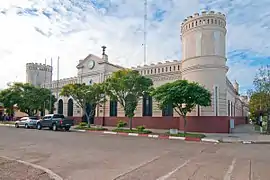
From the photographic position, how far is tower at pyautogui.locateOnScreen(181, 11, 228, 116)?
25.4m

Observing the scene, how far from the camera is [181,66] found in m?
28.0

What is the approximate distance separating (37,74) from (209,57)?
31761 millimetres

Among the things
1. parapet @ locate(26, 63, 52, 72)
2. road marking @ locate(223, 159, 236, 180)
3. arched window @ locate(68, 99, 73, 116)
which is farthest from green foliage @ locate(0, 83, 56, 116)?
road marking @ locate(223, 159, 236, 180)

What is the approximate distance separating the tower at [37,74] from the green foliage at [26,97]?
6.05 meters

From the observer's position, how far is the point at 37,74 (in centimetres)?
4722

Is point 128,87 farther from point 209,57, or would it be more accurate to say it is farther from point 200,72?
point 209,57

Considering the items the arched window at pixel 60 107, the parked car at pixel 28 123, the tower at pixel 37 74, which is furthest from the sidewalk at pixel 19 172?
the tower at pixel 37 74

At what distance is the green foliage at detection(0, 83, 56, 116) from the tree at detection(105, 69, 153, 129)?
16526 millimetres

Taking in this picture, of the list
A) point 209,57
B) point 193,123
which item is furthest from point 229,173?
point 209,57

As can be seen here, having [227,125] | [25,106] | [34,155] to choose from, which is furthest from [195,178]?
[25,106]

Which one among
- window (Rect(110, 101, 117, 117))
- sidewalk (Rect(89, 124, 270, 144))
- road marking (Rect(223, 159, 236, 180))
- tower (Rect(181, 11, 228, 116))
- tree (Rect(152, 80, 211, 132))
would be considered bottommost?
sidewalk (Rect(89, 124, 270, 144))

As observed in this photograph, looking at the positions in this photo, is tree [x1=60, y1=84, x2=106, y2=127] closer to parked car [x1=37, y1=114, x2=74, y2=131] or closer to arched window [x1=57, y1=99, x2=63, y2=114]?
parked car [x1=37, y1=114, x2=74, y2=131]

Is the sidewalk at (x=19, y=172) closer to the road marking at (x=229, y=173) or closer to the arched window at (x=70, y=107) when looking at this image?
the road marking at (x=229, y=173)

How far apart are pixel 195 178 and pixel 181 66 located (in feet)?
70.1
